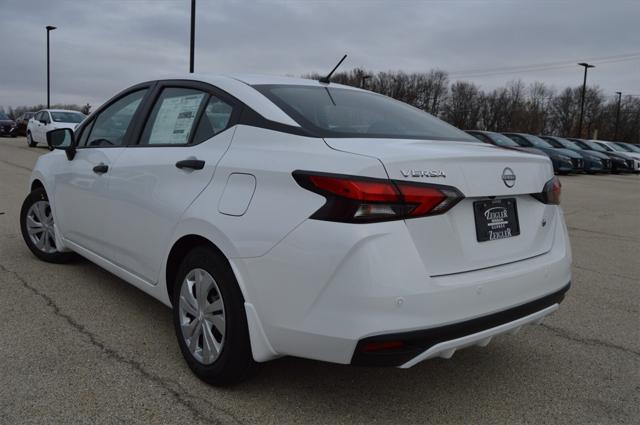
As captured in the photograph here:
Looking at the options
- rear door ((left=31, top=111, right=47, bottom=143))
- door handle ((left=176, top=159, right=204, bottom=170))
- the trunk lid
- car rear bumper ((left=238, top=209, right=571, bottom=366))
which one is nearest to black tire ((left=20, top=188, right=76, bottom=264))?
door handle ((left=176, top=159, right=204, bottom=170))

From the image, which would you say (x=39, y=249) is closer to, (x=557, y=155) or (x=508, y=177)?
(x=508, y=177)

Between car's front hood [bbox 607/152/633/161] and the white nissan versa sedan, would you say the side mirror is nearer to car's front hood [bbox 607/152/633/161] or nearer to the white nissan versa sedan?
the white nissan versa sedan

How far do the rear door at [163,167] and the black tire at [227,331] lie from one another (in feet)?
1.05

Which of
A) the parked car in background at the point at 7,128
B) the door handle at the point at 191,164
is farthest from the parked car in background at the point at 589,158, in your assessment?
the parked car in background at the point at 7,128

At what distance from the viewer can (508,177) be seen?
A: 257cm

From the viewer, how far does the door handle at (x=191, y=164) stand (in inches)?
112

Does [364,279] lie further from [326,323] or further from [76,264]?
[76,264]

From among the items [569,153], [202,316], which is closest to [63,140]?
[202,316]

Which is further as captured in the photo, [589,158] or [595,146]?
[595,146]

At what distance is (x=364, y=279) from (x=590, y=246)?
5.99 m

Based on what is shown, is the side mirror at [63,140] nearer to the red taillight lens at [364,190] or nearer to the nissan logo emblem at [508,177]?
the red taillight lens at [364,190]

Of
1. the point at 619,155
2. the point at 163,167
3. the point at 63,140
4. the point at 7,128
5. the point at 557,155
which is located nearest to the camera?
the point at 163,167

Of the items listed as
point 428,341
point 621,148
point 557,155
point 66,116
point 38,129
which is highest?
point 66,116

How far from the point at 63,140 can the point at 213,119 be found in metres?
2.02
